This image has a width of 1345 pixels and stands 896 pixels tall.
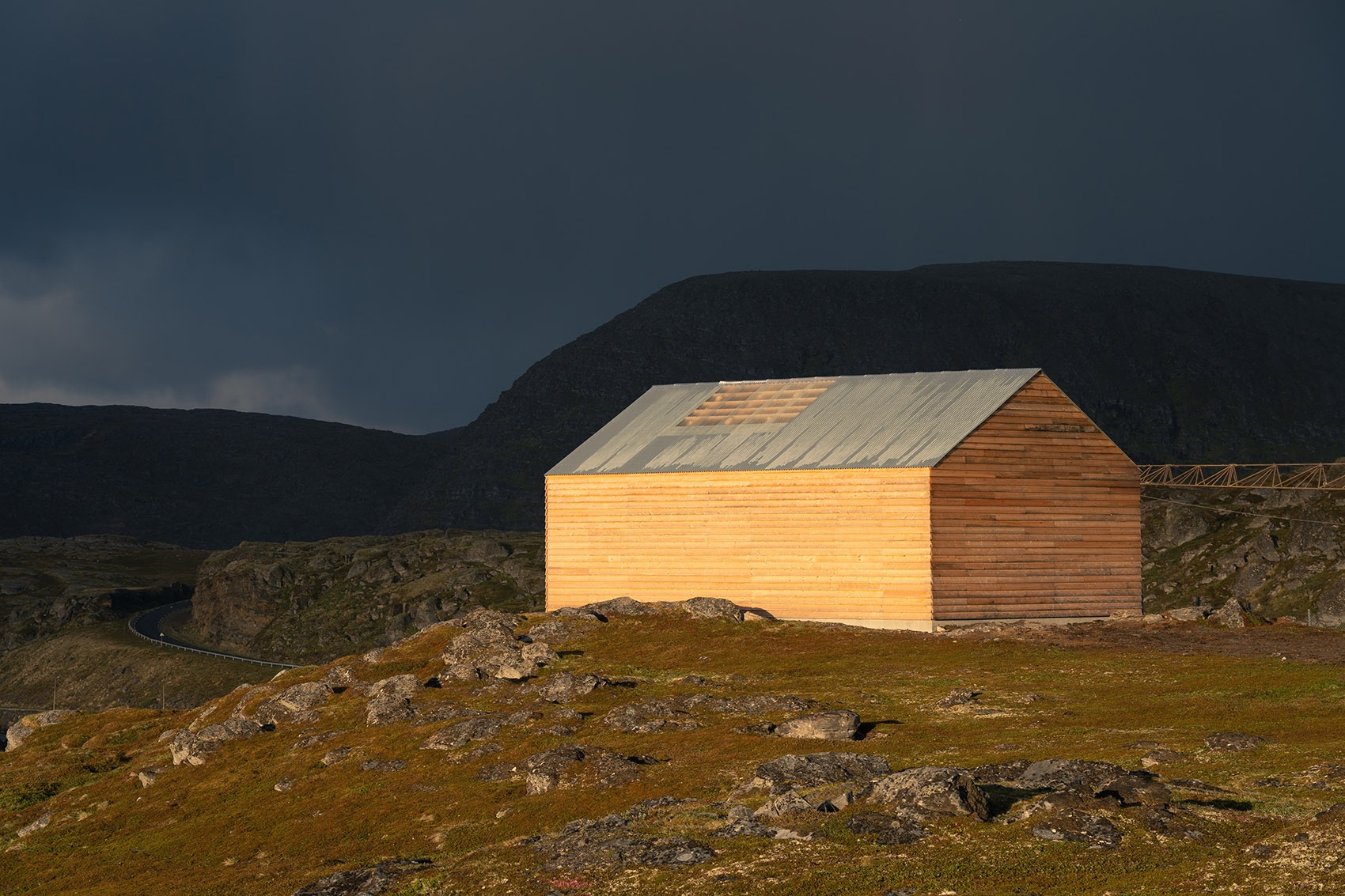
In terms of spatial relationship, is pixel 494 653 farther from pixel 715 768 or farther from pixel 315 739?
pixel 715 768

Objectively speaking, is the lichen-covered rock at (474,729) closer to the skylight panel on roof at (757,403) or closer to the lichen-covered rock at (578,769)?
the lichen-covered rock at (578,769)

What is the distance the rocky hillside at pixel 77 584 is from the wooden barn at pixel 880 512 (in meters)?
107

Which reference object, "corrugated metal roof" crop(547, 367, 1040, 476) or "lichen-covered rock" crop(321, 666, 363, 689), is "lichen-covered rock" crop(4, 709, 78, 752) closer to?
"lichen-covered rock" crop(321, 666, 363, 689)

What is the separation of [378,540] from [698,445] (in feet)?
360

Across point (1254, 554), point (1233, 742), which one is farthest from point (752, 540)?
point (1254, 554)

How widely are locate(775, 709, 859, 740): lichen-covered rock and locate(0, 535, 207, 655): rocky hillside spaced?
425 ft

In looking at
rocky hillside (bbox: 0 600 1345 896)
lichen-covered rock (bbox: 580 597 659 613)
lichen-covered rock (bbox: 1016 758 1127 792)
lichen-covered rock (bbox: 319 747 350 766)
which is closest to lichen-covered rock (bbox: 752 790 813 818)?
rocky hillside (bbox: 0 600 1345 896)

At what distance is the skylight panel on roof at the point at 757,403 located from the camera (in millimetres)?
58438

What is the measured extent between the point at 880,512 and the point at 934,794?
29049 millimetres

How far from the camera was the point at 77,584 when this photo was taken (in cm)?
15875

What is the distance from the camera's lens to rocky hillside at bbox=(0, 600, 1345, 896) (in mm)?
18797

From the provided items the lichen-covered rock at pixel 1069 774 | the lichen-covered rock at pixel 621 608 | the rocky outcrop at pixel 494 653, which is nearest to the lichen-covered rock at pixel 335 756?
the rocky outcrop at pixel 494 653

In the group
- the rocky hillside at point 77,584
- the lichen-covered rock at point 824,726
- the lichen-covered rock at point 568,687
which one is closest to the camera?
the lichen-covered rock at point 824,726

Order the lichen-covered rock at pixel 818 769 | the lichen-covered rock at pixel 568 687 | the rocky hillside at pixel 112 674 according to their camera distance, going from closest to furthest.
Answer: the lichen-covered rock at pixel 818 769
the lichen-covered rock at pixel 568 687
the rocky hillside at pixel 112 674
